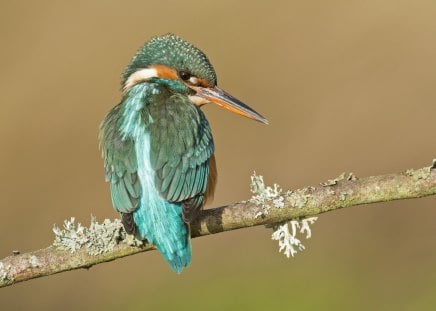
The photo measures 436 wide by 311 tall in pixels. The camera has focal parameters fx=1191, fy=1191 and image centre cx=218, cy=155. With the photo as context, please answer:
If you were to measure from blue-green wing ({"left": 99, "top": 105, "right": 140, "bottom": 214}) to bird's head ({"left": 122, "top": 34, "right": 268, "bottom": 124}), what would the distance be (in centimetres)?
28

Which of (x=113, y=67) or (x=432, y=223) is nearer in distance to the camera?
(x=432, y=223)

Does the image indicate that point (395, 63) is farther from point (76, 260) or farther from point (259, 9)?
point (76, 260)

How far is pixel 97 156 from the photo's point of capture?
579 centimetres

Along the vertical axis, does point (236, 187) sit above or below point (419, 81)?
below

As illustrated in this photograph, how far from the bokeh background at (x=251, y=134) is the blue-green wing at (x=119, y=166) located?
1420mm

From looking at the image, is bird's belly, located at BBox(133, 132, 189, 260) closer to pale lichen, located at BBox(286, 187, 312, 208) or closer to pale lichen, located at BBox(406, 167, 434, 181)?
pale lichen, located at BBox(286, 187, 312, 208)

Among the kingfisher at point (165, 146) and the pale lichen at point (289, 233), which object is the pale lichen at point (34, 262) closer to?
the kingfisher at point (165, 146)

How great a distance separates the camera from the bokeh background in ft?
17.1

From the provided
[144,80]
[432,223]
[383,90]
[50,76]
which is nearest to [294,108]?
[383,90]

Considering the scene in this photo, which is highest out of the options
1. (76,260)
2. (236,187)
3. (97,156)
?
(97,156)

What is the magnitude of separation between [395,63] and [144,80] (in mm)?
2318

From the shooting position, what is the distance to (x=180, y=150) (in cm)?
361

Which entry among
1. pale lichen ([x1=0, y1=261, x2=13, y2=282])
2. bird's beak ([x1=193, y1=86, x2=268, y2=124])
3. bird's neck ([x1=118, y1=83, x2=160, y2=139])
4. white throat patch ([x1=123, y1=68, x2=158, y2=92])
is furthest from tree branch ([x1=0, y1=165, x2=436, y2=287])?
white throat patch ([x1=123, y1=68, x2=158, y2=92])

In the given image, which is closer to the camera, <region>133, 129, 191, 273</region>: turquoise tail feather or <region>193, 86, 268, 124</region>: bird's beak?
<region>133, 129, 191, 273</region>: turquoise tail feather
